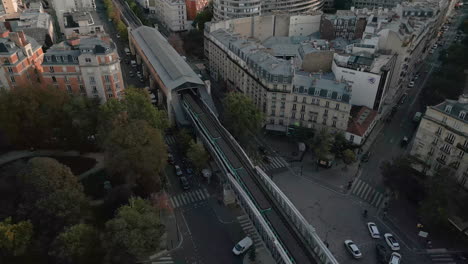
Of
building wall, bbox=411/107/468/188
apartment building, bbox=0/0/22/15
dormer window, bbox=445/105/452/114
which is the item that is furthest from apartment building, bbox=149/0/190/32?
dormer window, bbox=445/105/452/114

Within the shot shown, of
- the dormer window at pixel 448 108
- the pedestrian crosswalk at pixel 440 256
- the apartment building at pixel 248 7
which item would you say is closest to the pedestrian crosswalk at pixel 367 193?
the pedestrian crosswalk at pixel 440 256

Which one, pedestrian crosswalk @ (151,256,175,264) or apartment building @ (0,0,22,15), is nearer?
pedestrian crosswalk @ (151,256,175,264)

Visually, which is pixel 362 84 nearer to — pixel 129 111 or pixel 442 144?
pixel 442 144

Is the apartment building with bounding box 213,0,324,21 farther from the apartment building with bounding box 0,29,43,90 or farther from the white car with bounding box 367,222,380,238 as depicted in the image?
the white car with bounding box 367,222,380,238

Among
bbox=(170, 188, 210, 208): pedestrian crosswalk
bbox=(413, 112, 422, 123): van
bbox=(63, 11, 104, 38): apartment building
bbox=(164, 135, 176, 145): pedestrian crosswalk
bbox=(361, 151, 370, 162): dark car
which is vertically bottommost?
bbox=(170, 188, 210, 208): pedestrian crosswalk

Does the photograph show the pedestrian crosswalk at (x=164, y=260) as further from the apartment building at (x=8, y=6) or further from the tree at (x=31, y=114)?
the apartment building at (x=8, y=6)

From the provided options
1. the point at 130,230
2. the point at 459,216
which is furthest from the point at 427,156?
the point at 130,230

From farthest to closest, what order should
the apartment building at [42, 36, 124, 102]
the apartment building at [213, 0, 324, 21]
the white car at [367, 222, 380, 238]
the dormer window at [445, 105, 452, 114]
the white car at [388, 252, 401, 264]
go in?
the apartment building at [213, 0, 324, 21], the apartment building at [42, 36, 124, 102], the dormer window at [445, 105, 452, 114], the white car at [367, 222, 380, 238], the white car at [388, 252, 401, 264]
